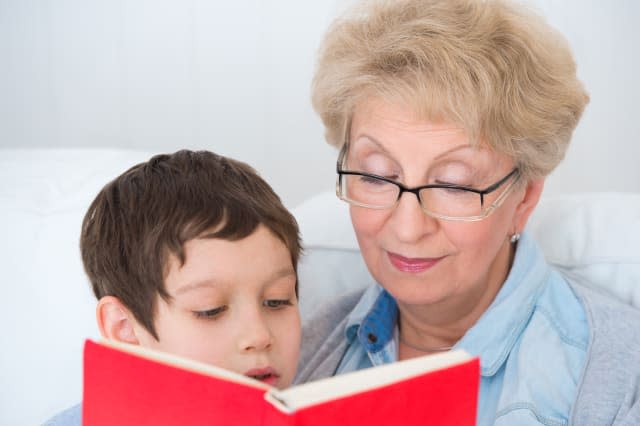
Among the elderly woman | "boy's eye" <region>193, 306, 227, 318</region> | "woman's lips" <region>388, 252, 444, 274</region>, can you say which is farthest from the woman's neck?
"boy's eye" <region>193, 306, 227, 318</region>

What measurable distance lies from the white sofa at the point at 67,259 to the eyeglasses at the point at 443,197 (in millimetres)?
466

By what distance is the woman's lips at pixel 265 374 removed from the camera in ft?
4.69

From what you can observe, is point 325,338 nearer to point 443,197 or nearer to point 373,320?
point 373,320

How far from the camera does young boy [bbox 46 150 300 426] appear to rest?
1.43 metres

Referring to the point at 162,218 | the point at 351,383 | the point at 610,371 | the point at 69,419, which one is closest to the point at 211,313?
the point at 162,218

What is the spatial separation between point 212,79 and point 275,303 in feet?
4.98

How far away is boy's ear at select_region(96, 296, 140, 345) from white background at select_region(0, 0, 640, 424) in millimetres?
1459

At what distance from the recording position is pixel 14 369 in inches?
78.4

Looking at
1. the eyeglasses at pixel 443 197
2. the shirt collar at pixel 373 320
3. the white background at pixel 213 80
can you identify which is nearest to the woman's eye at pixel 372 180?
the eyeglasses at pixel 443 197

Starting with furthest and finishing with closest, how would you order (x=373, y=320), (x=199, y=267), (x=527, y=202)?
(x=373, y=320)
(x=527, y=202)
(x=199, y=267)

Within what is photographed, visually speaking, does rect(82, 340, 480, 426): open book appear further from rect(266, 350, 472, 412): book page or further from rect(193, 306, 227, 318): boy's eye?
rect(193, 306, 227, 318): boy's eye

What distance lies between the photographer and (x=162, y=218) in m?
1.50

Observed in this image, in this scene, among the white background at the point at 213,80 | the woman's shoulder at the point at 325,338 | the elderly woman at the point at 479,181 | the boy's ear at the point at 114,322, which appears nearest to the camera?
the boy's ear at the point at 114,322

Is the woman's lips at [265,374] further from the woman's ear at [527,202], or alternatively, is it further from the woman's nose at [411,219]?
the woman's ear at [527,202]
